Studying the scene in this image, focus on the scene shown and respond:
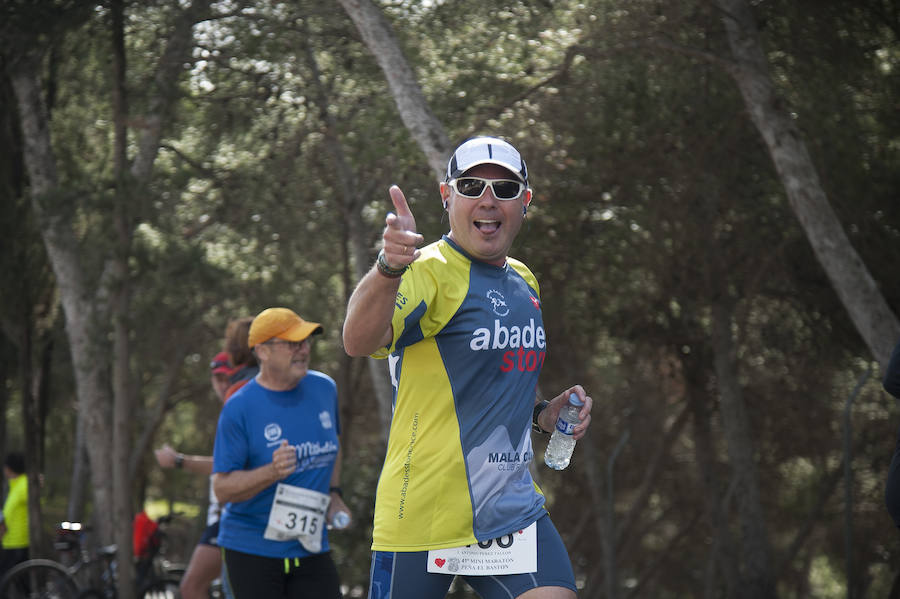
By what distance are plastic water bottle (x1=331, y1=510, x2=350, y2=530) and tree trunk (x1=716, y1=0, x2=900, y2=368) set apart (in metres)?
4.56

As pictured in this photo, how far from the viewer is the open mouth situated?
3387 millimetres

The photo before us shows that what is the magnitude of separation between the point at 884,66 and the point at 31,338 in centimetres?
963

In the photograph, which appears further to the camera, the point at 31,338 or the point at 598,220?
the point at 598,220

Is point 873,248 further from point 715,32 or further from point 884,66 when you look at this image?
point 715,32

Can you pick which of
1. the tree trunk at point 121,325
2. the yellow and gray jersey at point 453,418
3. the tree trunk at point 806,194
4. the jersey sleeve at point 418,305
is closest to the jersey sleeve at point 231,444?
the yellow and gray jersey at point 453,418

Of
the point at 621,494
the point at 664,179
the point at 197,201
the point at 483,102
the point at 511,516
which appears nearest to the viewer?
the point at 511,516

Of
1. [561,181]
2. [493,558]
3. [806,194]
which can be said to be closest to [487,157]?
[493,558]

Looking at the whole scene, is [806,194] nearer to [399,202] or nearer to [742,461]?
[742,461]

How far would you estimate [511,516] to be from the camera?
10.9 ft

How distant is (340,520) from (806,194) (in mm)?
5023

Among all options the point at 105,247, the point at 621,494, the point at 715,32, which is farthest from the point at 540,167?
the point at 621,494

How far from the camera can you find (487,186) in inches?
133

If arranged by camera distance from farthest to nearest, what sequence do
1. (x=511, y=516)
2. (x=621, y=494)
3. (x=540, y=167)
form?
(x=621, y=494), (x=540, y=167), (x=511, y=516)

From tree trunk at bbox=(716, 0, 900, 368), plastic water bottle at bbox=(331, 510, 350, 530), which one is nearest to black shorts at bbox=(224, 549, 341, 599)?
plastic water bottle at bbox=(331, 510, 350, 530)
